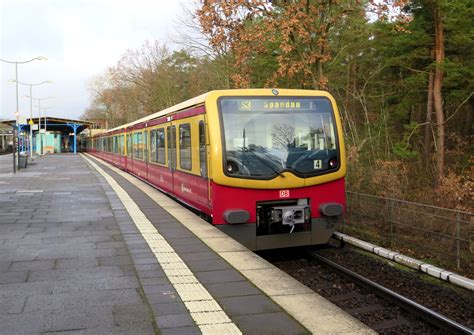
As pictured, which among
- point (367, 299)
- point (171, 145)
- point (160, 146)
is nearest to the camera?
point (367, 299)

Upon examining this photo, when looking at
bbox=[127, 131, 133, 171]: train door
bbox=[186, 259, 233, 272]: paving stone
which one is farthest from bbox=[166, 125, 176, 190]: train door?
bbox=[127, 131, 133, 171]: train door

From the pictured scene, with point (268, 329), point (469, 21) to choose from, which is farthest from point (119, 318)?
point (469, 21)

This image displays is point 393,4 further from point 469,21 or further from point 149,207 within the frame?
point 149,207

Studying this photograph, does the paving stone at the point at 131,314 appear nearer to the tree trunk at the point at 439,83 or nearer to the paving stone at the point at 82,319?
the paving stone at the point at 82,319

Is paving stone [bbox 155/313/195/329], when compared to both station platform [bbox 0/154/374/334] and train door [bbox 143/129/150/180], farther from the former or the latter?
train door [bbox 143/129/150/180]

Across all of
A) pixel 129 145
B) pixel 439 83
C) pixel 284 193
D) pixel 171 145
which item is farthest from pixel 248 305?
pixel 129 145

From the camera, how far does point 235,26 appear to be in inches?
583

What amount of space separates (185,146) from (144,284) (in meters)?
5.51

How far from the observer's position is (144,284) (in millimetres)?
5051

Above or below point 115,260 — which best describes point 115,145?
above

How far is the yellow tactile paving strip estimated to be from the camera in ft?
12.9

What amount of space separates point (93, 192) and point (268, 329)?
11.2 metres

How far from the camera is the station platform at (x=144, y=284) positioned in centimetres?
397

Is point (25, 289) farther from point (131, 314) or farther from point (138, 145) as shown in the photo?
point (138, 145)
